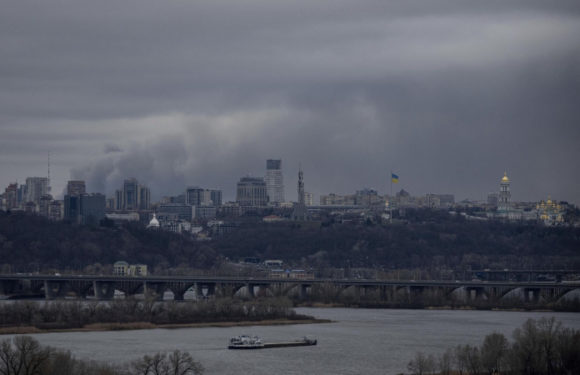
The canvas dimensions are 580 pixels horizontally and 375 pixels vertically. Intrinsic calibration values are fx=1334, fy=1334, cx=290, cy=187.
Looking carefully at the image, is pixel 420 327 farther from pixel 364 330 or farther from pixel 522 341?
pixel 522 341

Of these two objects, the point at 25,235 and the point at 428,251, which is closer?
the point at 25,235

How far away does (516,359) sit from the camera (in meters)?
58.9

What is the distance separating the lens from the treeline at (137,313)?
8569 cm

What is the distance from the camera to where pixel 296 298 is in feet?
386

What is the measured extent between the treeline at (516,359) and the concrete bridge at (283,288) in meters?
53.1

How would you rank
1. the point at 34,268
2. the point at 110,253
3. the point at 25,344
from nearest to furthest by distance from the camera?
1. the point at 25,344
2. the point at 34,268
3. the point at 110,253

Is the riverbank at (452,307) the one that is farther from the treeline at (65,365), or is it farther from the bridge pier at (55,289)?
the treeline at (65,365)

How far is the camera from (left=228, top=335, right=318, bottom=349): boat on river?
243 ft

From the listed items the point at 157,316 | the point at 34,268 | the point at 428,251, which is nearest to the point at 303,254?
the point at 428,251

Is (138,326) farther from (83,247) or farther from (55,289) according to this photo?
(83,247)

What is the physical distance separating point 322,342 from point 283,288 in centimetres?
4320

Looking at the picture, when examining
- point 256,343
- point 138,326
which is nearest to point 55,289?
point 138,326

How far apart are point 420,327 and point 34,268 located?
81432 mm

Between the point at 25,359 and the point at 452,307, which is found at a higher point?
the point at 452,307
